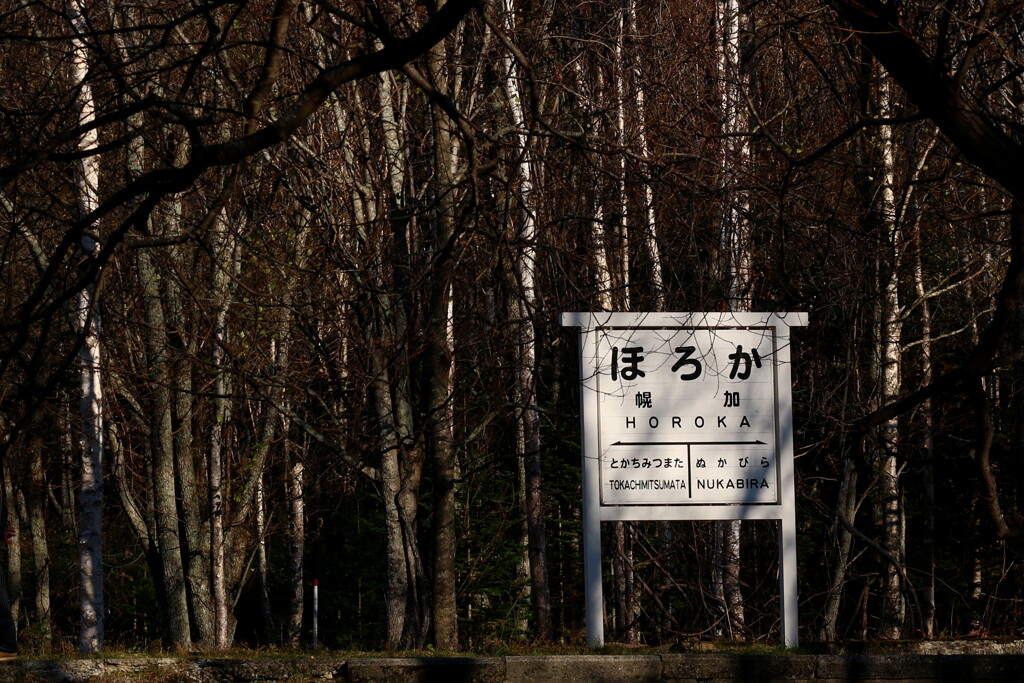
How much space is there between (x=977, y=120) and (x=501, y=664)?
3.57 metres

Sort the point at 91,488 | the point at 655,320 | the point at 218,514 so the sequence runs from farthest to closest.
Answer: the point at 218,514 → the point at 91,488 → the point at 655,320

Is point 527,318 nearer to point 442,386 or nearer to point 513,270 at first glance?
point 513,270

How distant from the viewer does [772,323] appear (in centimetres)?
839

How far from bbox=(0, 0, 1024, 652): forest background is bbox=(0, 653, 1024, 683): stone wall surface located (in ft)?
4.26

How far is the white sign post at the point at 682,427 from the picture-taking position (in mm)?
8023

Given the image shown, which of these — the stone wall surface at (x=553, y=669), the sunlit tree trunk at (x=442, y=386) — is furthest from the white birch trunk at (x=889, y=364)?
the stone wall surface at (x=553, y=669)

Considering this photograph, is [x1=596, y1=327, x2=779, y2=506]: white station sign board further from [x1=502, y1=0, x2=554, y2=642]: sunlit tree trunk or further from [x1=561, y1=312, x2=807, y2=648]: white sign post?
[x1=502, y1=0, x2=554, y2=642]: sunlit tree trunk

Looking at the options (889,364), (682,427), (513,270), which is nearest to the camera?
(682,427)

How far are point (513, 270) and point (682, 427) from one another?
5.57 feet

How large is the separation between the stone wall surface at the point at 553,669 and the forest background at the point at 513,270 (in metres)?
1.30

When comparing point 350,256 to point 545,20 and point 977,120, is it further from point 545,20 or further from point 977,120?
point 977,120

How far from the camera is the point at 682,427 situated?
26.7 feet

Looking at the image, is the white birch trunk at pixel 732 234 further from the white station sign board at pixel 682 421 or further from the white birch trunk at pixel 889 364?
the white station sign board at pixel 682 421

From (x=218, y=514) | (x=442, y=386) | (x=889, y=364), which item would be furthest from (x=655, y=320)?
Result: (x=218, y=514)
